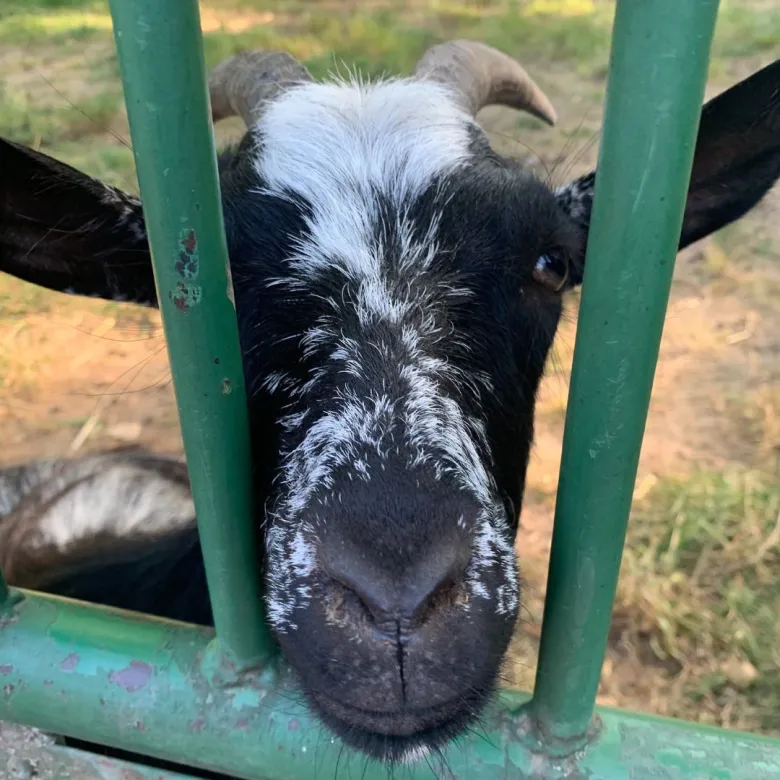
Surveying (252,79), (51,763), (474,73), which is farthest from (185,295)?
(474,73)

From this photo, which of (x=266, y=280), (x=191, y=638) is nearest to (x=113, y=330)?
(x=266, y=280)

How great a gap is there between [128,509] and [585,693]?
8.66 feet

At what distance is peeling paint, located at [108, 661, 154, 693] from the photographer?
1675mm

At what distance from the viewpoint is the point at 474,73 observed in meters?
3.59

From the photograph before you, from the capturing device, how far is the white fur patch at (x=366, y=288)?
173 cm

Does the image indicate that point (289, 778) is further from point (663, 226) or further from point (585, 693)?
point (663, 226)

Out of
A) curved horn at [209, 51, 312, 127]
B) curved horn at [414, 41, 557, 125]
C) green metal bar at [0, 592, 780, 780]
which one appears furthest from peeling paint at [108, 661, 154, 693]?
curved horn at [414, 41, 557, 125]

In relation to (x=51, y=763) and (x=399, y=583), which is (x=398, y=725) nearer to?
(x=399, y=583)

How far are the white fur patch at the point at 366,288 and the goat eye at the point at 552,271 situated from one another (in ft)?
1.12

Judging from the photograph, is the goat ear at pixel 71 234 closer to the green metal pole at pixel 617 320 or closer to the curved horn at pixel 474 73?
the green metal pole at pixel 617 320

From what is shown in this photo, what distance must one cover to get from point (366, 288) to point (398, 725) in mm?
1018

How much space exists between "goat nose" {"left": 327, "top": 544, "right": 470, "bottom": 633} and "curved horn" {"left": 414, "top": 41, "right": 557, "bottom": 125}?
2391 mm

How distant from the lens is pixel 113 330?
6.60 m

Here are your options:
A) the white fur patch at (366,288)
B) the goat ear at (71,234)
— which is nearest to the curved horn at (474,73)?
the white fur patch at (366,288)
